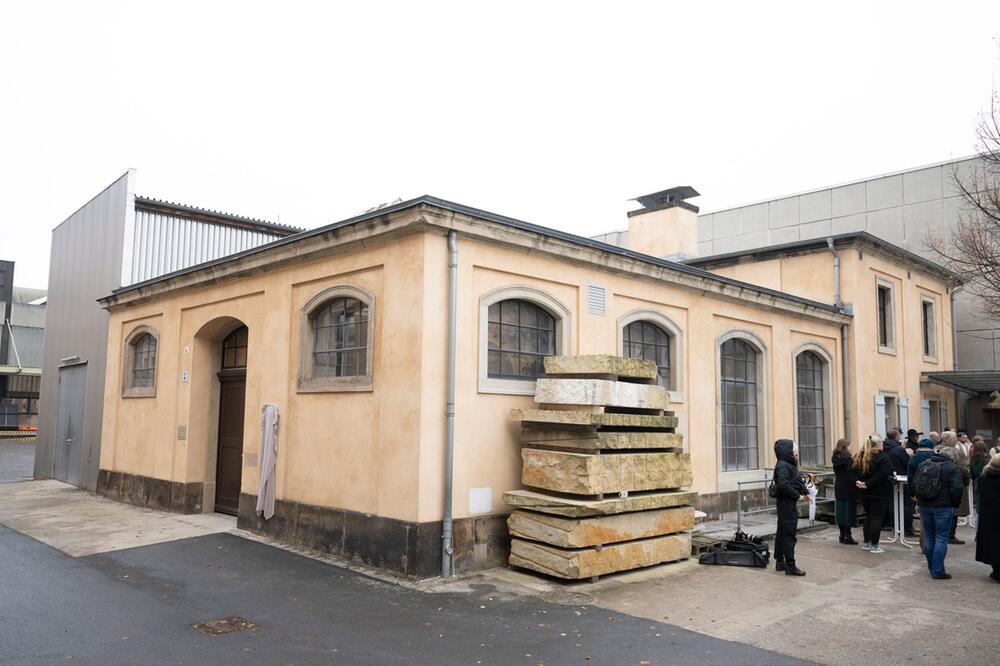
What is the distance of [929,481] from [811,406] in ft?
24.3

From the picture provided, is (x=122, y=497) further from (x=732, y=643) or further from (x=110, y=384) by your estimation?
(x=732, y=643)

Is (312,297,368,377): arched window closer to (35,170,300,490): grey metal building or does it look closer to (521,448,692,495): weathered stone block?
(521,448,692,495): weathered stone block

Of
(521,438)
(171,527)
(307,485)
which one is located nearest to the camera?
(521,438)

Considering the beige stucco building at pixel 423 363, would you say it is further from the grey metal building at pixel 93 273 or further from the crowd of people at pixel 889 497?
the crowd of people at pixel 889 497

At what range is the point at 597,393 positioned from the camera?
8945mm

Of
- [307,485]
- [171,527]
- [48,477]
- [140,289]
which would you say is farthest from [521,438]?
[48,477]

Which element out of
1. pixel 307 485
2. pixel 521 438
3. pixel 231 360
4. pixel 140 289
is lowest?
pixel 307 485

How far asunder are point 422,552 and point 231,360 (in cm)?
699

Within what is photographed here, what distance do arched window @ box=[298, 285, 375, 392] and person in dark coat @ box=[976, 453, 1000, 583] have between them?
307 inches

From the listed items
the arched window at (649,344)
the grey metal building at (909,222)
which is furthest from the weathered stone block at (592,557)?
the grey metal building at (909,222)

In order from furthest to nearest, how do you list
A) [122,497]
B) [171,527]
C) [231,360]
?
[122,497], [231,360], [171,527]

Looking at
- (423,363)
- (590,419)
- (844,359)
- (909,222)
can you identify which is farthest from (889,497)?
(909,222)

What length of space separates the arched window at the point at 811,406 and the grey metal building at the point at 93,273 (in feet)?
47.9

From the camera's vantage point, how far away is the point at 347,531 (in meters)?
9.60
